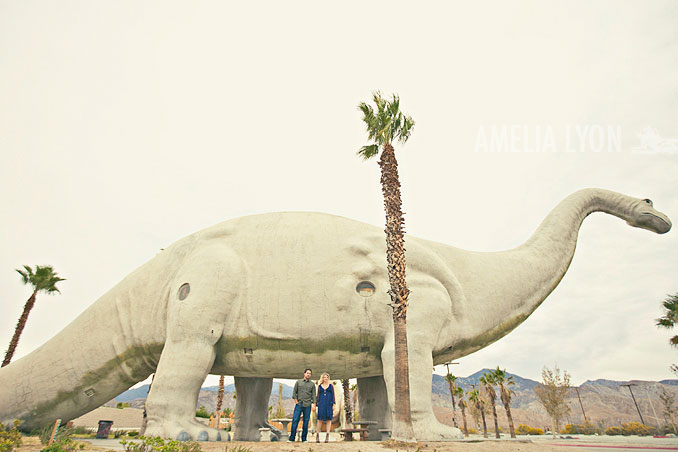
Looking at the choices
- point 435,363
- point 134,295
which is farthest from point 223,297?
point 435,363

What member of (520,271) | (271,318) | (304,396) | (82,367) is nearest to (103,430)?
(82,367)

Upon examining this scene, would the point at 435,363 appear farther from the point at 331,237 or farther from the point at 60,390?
the point at 60,390

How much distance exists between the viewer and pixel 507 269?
11531 mm

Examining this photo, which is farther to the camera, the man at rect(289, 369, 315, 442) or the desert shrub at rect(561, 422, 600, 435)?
the desert shrub at rect(561, 422, 600, 435)

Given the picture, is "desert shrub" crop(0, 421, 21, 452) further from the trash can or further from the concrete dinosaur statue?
the trash can

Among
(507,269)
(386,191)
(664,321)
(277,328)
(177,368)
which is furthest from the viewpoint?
(664,321)

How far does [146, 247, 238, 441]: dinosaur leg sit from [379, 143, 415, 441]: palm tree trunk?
382cm

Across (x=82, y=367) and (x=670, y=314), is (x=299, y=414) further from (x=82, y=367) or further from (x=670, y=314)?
(x=670, y=314)

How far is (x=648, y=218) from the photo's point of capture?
12.5m

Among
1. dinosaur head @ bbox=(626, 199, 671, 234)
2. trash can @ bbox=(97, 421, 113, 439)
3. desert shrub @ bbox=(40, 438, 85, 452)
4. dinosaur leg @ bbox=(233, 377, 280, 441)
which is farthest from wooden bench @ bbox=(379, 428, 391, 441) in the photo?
trash can @ bbox=(97, 421, 113, 439)

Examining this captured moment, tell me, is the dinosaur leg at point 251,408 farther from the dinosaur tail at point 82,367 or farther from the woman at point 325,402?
the woman at point 325,402

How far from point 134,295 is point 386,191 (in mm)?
7127

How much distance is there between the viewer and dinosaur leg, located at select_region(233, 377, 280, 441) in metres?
12.0

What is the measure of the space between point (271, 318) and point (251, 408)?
418cm
